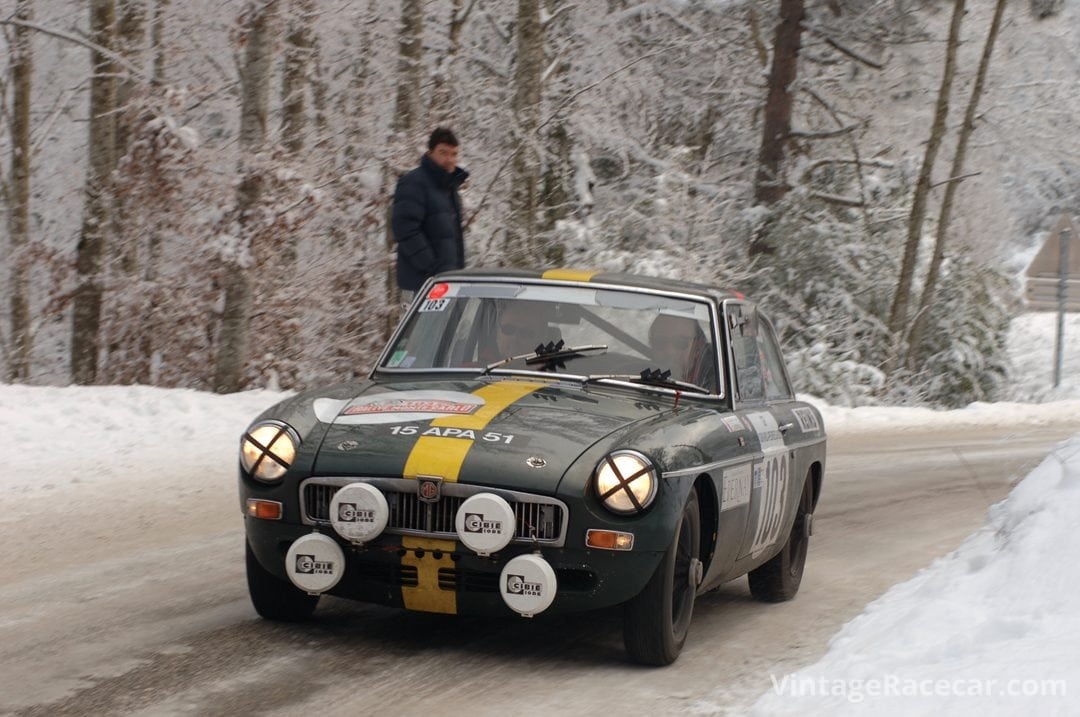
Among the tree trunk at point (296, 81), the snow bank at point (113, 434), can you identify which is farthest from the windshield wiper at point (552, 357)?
the tree trunk at point (296, 81)

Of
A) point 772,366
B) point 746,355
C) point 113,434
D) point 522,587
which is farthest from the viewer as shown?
point 113,434

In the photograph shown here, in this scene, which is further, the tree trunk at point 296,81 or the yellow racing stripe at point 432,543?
the tree trunk at point 296,81

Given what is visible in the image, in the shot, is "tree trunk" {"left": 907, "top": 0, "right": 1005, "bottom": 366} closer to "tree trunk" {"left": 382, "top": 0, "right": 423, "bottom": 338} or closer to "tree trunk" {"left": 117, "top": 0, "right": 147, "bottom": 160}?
"tree trunk" {"left": 382, "top": 0, "right": 423, "bottom": 338}

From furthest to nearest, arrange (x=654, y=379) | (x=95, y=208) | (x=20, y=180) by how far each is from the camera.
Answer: (x=20, y=180) < (x=95, y=208) < (x=654, y=379)

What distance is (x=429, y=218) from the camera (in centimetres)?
1112

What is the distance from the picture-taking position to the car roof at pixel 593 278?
733cm

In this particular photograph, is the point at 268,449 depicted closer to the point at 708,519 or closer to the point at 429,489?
the point at 429,489

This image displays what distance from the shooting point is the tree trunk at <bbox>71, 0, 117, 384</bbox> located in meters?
18.6

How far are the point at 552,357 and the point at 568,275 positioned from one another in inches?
22.6

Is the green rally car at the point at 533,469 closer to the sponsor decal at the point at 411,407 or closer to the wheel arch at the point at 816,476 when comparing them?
the sponsor decal at the point at 411,407

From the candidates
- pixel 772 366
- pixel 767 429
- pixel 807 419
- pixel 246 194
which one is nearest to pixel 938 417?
pixel 246 194

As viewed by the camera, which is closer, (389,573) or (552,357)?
(389,573)

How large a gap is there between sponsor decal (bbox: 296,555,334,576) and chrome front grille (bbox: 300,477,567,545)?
0.28m

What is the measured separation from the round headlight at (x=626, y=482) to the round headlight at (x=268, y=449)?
1.14m
